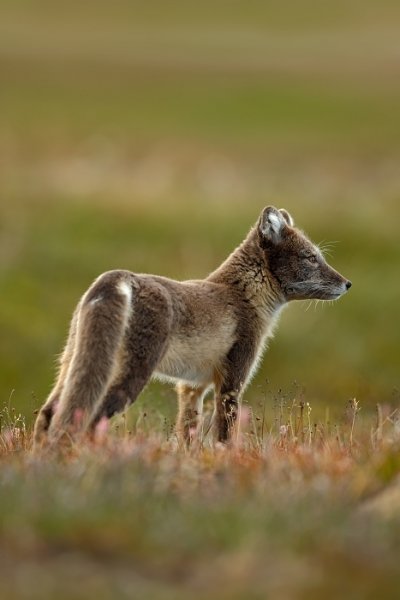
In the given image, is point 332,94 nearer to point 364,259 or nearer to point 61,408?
point 364,259

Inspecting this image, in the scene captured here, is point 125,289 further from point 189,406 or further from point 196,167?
point 196,167

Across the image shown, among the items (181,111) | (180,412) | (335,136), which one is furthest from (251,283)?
(181,111)

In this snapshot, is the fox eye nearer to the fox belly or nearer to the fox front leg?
the fox front leg

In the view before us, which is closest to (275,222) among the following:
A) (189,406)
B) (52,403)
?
(189,406)

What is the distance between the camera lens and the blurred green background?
24.3 metres

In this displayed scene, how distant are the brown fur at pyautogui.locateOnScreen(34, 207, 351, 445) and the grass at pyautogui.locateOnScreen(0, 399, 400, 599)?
2.58 feet

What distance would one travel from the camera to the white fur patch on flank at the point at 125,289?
319 inches

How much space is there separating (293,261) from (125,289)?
2775 mm

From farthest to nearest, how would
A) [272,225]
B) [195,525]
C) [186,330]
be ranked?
[272,225] < [186,330] < [195,525]

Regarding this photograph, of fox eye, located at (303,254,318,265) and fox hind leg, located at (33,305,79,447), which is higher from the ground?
fox eye, located at (303,254,318,265)

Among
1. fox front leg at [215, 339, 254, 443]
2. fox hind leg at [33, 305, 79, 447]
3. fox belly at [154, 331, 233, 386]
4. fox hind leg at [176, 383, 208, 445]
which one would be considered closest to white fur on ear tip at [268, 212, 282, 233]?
fox front leg at [215, 339, 254, 443]

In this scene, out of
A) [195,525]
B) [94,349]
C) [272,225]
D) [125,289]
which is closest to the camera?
[195,525]

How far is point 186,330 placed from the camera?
891 centimetres

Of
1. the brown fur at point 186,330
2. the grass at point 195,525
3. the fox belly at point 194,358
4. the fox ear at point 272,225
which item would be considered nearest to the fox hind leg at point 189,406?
the brown fur at point 186,330
